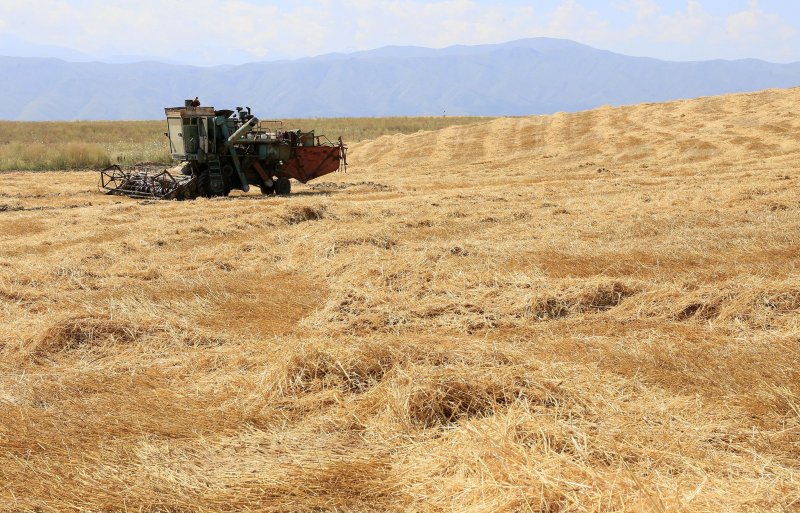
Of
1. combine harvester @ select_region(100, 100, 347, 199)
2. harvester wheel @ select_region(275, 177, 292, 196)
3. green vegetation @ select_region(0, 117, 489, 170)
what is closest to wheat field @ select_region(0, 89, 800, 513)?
combine harvester @ select_region(100, 100, 347, 199)

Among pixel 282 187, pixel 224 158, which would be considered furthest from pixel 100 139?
pixel 282 187

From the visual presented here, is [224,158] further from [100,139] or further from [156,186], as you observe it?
[100,139]

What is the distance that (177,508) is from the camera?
3521 mm

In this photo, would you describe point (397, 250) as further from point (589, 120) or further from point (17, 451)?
point (589, 120)

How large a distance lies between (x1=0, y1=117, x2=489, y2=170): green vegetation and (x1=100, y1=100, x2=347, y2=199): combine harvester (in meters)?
10.6

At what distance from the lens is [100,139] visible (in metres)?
47.0

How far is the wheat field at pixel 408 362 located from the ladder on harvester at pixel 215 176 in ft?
18.2

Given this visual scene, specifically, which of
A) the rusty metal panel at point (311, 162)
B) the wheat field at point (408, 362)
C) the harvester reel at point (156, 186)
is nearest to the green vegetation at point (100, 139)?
the harvester reel at point (156, 186)

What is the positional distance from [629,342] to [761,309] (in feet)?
4.77

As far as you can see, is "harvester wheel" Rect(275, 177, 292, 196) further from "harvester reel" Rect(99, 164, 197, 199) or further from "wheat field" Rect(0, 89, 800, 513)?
"wheat field" Rect(0, 89, 800, 513)

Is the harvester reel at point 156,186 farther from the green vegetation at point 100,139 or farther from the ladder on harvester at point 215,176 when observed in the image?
the green vegetation at point 100,139

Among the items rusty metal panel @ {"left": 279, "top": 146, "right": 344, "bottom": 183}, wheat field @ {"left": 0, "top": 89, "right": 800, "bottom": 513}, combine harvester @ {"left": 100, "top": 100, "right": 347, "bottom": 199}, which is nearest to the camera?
wheat field @ {"left": 0, "top": 89, "right": 800, "bottom": 513}

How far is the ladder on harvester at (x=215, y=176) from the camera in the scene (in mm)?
19234

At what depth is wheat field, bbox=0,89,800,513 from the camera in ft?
12.0
